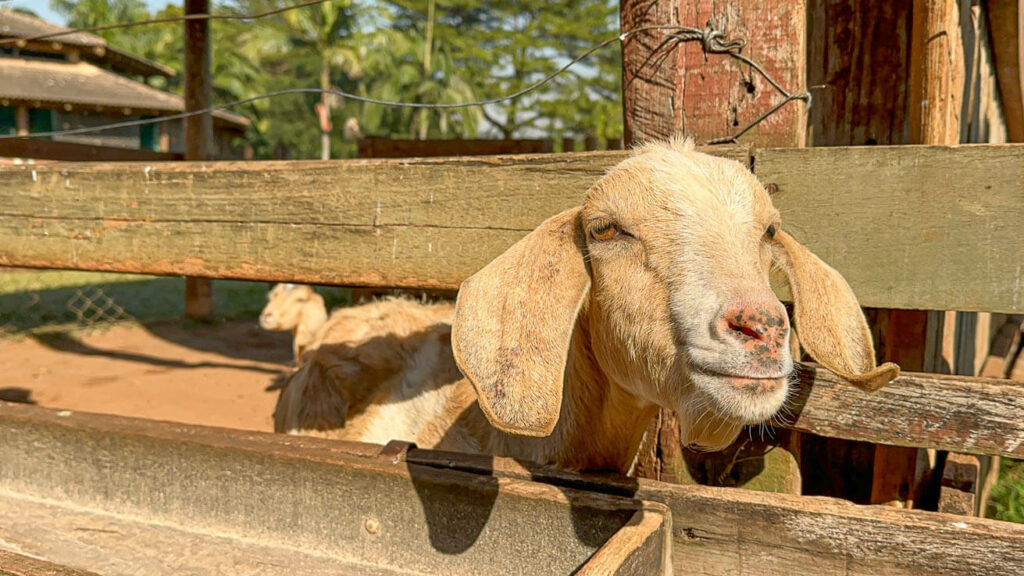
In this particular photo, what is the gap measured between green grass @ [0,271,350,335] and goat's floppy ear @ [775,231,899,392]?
29.5 ft

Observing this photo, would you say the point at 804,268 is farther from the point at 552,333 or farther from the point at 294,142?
the point at 294,142

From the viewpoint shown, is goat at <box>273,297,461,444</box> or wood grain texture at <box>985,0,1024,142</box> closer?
goat at <box>273,297,461,444</box>

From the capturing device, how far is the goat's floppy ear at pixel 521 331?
1766mm

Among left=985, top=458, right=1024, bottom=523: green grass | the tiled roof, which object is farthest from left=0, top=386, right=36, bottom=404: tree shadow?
the tiled roof

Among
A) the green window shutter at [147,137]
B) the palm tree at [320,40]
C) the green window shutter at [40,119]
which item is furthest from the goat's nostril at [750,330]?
the palm tree at [320,40]

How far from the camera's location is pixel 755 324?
1530 mm

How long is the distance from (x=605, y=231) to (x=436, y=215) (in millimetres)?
606

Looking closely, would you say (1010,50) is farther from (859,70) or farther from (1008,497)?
(1008,497)

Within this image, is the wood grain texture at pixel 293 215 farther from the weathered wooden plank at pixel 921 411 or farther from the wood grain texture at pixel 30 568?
the wood grain texture at pixel 30 568

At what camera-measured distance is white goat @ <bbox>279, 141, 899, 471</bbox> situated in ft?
5.21

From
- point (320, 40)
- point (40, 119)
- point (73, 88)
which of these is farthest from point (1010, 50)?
point (320, 40)

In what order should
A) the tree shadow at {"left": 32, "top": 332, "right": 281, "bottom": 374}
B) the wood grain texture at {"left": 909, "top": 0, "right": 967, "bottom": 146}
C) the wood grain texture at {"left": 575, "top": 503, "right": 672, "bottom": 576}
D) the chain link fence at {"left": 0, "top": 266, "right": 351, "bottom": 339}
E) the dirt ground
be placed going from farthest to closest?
the chain link fence at {"left": 0, "top": 266, "right": 351, "bottom": 339}
the tree shadow at {"left": 32, "top": 332, "right": 281, "bottom": 374}
the dirt ground
the wood grain texture at {"left": 909, "top": 0, "right": 967, "bottom": 146}
the wood grain texture at {"left": 575, "top": 503, "right": 672, "bottom": 576}

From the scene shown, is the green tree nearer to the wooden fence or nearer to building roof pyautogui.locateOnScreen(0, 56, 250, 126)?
building roof pyautogui.locateOnScreen(0, 56, 250, 126)

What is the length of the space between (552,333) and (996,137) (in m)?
5.30
